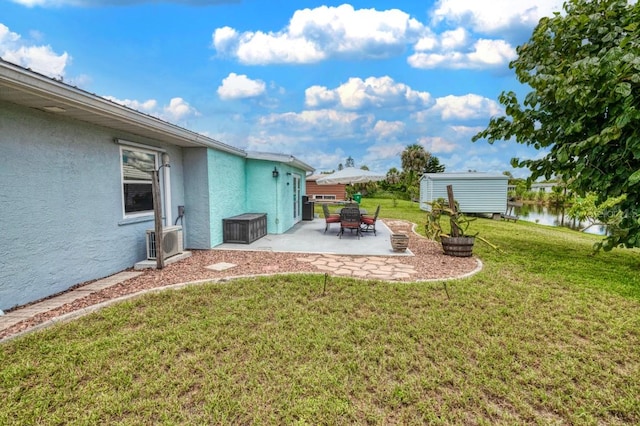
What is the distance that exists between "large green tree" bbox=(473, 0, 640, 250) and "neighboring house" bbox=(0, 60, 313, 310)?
597 centimetres

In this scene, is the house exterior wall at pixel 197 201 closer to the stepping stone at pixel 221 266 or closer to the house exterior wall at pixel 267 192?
the stepping stone at pixel 221 266

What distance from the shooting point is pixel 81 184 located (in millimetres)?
4582

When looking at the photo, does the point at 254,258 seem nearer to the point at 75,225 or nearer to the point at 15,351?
the point at 75,225

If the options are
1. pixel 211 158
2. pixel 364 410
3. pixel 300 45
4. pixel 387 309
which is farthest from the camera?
pixel 300 45

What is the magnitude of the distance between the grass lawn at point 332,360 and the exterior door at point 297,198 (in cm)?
763

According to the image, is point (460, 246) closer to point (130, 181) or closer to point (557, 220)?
point (130, 181)

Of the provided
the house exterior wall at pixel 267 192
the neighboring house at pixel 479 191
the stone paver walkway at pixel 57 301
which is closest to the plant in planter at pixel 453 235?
the house exterior wall at pixel 267 192

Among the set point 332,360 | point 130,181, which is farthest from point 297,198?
point 332,360

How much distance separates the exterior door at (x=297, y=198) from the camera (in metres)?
11.9

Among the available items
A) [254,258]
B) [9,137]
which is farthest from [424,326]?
[9,137]

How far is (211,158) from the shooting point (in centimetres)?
733

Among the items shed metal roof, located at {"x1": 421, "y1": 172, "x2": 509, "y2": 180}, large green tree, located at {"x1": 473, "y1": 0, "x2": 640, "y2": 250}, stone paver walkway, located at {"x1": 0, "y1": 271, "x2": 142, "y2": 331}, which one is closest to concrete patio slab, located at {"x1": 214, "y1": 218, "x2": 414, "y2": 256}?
stone paver walkway, located at {"x1": 0, "y1": 271, "x2": 142, "y2": 331}

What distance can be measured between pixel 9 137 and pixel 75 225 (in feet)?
4.71

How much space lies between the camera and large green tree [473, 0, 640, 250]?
106 inches
